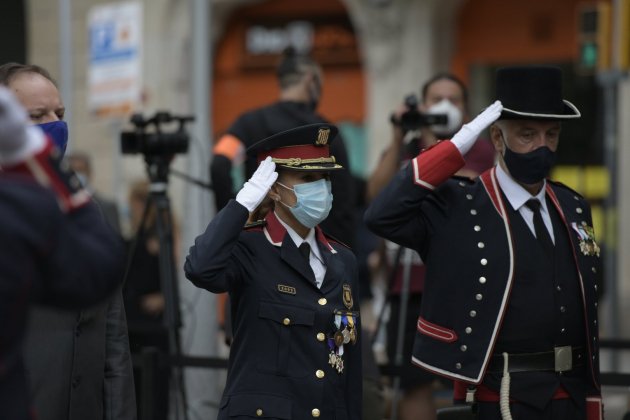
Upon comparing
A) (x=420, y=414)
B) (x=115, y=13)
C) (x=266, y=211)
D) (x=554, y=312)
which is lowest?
(x=420, y=414)

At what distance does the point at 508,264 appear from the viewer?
4.86 m

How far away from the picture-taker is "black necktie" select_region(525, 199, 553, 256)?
195 inches

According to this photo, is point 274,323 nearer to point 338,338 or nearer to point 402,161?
point 338,338

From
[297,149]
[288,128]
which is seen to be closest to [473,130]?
[297,149]

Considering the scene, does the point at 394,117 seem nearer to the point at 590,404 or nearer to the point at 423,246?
the point at 423,246

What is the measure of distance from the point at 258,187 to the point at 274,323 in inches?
18.8

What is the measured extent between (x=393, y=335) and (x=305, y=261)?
2559mm

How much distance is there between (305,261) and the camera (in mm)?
4738

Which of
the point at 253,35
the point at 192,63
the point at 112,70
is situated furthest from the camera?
the point at 253,35

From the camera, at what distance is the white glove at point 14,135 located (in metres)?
2.94

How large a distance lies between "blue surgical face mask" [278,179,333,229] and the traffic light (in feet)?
21.8

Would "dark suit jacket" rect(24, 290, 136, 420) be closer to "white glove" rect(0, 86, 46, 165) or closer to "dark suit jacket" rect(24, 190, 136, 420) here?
"dark suit jacket" rect(24, 190, 136, 420)

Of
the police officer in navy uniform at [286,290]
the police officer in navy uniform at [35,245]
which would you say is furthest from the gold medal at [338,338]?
the police officer in navy uniform at [35,245]


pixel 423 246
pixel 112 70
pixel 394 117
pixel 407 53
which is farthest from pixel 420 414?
pixel 407 53
